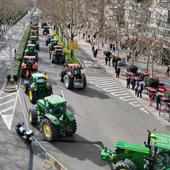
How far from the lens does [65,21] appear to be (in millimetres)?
59031

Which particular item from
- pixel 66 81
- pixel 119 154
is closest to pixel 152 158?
pixel 119 154

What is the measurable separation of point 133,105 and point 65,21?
32.2 metres

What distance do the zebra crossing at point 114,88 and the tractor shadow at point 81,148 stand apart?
8699 millimetres

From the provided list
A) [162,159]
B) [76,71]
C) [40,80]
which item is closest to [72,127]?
[162,159]

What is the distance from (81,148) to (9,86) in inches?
562

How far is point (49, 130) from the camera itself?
21.0 m

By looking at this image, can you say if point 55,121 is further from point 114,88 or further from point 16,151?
point 114,88

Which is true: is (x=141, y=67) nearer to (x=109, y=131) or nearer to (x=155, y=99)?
(x=155, y=99)

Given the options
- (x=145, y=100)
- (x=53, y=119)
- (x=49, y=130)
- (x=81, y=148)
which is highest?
(x=53, y=119)

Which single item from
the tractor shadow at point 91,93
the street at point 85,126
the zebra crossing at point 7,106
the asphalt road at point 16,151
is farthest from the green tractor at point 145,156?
the tractor shadow at point 91,93

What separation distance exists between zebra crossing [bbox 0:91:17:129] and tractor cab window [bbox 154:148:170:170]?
35.7ft

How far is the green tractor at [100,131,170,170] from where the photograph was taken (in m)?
16.3

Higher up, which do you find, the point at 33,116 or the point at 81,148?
the point at 33,116

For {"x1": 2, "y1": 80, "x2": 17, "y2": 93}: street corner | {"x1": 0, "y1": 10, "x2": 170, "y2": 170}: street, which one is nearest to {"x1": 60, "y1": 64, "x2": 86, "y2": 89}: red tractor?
{"x1": 0, "y1": 10, "x2": 170, "y2": 170}: street
